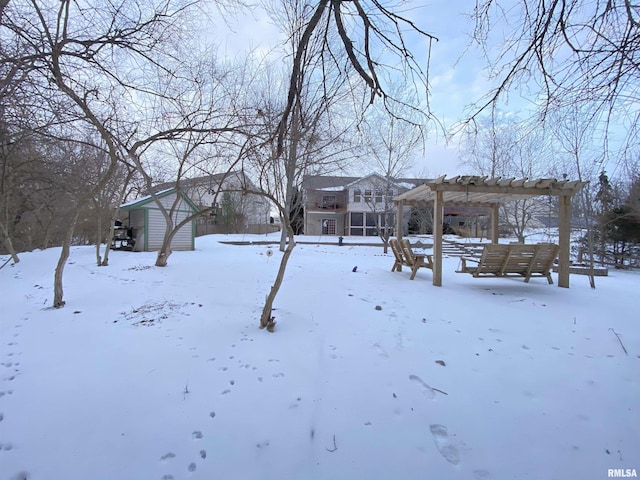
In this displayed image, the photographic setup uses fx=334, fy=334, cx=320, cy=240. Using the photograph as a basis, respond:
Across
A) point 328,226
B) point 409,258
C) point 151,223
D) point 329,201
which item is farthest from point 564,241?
point 328,226

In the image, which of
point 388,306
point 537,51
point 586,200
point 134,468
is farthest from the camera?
point 586,200

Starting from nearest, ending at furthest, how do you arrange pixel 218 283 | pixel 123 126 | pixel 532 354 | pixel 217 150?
pixel 532 354 < pixel 123 126 < pixel 218 283 < pixel 217 150

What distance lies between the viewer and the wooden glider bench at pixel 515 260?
635 centimetres

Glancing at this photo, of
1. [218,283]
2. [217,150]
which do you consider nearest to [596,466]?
[218,283]

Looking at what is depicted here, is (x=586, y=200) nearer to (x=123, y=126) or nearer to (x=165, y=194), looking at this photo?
(x=123, y=126)

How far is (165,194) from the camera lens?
13.5 m

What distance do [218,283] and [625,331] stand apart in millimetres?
6079

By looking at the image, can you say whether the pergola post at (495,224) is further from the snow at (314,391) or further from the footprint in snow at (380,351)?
the footprint in snow at (380,351)

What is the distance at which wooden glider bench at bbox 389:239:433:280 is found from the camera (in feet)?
24.0

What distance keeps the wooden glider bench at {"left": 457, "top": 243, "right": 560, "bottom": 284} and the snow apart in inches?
58.4

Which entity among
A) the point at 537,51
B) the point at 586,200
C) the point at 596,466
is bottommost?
the point at 596,466

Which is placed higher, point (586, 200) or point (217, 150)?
point (217, 150)

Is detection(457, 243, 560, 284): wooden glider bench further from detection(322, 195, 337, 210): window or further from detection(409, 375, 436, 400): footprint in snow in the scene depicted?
detection(322, 195, 337, 210): window

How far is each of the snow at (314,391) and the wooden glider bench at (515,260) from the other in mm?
1485
